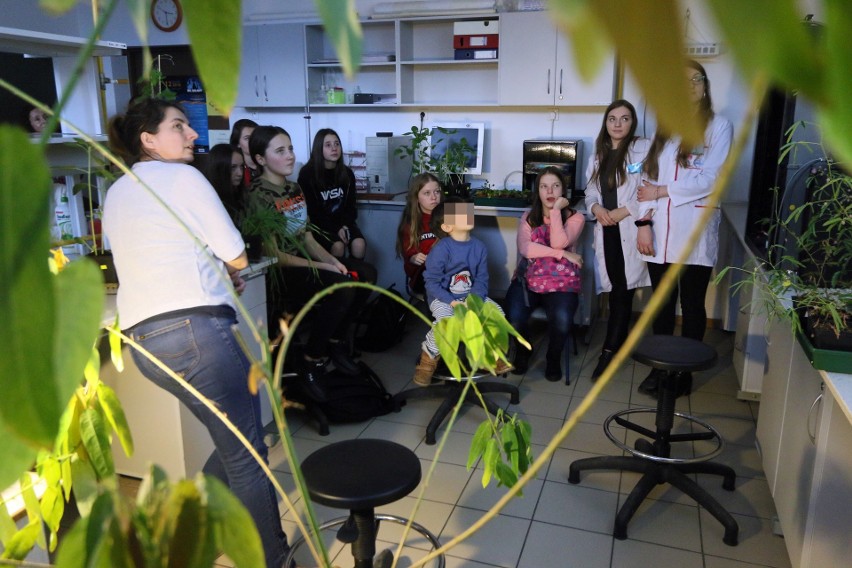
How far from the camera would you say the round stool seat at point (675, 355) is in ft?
8.80

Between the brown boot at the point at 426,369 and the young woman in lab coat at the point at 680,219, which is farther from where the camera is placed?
the brown boot at the point at 426,369

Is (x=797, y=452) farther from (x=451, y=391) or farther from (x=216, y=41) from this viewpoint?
(x=216, y=41)

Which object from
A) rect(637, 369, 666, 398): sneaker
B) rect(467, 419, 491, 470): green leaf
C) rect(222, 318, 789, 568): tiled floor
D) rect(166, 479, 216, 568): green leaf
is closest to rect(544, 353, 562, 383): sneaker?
rect(222, 318, 789, 568): tiled floor

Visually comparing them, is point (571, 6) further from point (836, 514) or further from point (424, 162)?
point (424, 162)

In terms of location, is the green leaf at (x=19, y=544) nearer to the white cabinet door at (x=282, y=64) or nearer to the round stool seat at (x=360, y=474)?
the round stool seat at (x=360, y=474)

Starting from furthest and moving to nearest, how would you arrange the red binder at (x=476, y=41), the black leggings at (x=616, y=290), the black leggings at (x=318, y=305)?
the red binder at (x=476, y=41) < the black leggings at (x=616, y=290) < the black leggings at (x=318, y=305)

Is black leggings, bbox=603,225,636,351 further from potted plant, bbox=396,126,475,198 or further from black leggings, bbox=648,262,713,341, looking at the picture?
potted plant, bbox=396,126,475,198

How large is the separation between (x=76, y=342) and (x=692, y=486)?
2698 mm

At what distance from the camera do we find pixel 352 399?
3479 mm

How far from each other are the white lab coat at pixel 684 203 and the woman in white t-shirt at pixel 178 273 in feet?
7.45

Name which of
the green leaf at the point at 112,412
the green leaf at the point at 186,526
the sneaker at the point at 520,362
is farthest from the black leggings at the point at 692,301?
the green leaf at the point at 186,526

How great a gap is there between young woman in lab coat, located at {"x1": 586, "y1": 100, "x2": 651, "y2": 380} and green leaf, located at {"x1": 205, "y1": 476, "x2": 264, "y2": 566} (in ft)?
11.7

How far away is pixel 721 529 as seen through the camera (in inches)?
103

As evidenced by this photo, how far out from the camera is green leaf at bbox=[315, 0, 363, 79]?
0.26 m
